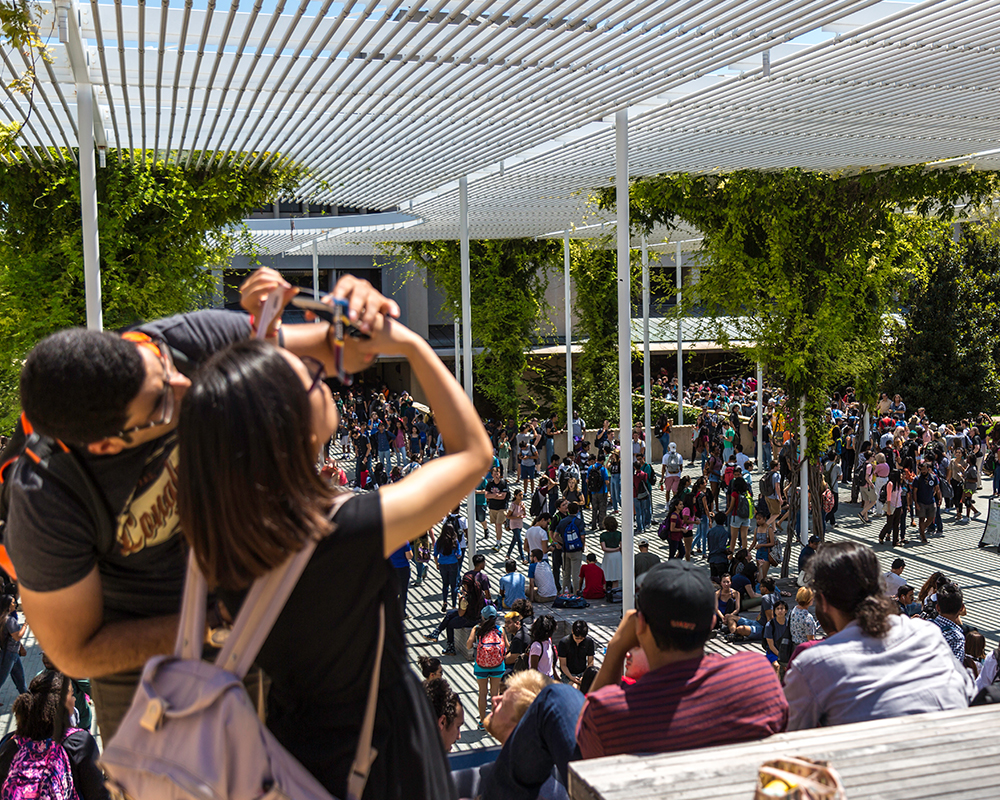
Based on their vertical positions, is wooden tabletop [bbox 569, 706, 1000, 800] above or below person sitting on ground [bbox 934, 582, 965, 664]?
above

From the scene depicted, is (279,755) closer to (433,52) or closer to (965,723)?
(965,723)

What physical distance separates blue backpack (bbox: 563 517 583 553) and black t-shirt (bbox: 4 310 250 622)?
1184cm

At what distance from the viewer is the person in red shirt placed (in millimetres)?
12711

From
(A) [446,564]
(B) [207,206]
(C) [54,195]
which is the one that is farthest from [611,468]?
(C) [54,195]

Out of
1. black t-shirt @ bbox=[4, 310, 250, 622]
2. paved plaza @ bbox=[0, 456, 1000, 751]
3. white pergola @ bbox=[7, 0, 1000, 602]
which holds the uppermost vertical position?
white pergola @ bbox=[7, 0, 1000, 602]

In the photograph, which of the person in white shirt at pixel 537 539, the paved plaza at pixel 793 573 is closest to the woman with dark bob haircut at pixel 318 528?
the paved plaza at pixel 793 573

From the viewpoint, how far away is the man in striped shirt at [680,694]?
2096mm

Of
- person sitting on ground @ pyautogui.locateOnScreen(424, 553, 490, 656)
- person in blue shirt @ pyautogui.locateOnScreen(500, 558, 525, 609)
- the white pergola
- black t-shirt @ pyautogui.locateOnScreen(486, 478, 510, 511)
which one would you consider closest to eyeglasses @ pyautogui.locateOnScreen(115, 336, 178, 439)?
the white pergola

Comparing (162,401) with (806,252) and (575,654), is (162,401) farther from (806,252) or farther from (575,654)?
(806,252)

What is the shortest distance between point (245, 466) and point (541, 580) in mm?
11656

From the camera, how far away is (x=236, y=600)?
52.0 inches

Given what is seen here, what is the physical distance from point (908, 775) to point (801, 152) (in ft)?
37.9

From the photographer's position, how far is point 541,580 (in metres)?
12.6

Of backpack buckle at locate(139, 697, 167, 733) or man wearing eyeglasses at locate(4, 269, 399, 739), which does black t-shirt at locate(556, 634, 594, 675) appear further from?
backpack buckle at locate(139, 697, 167, 733)
